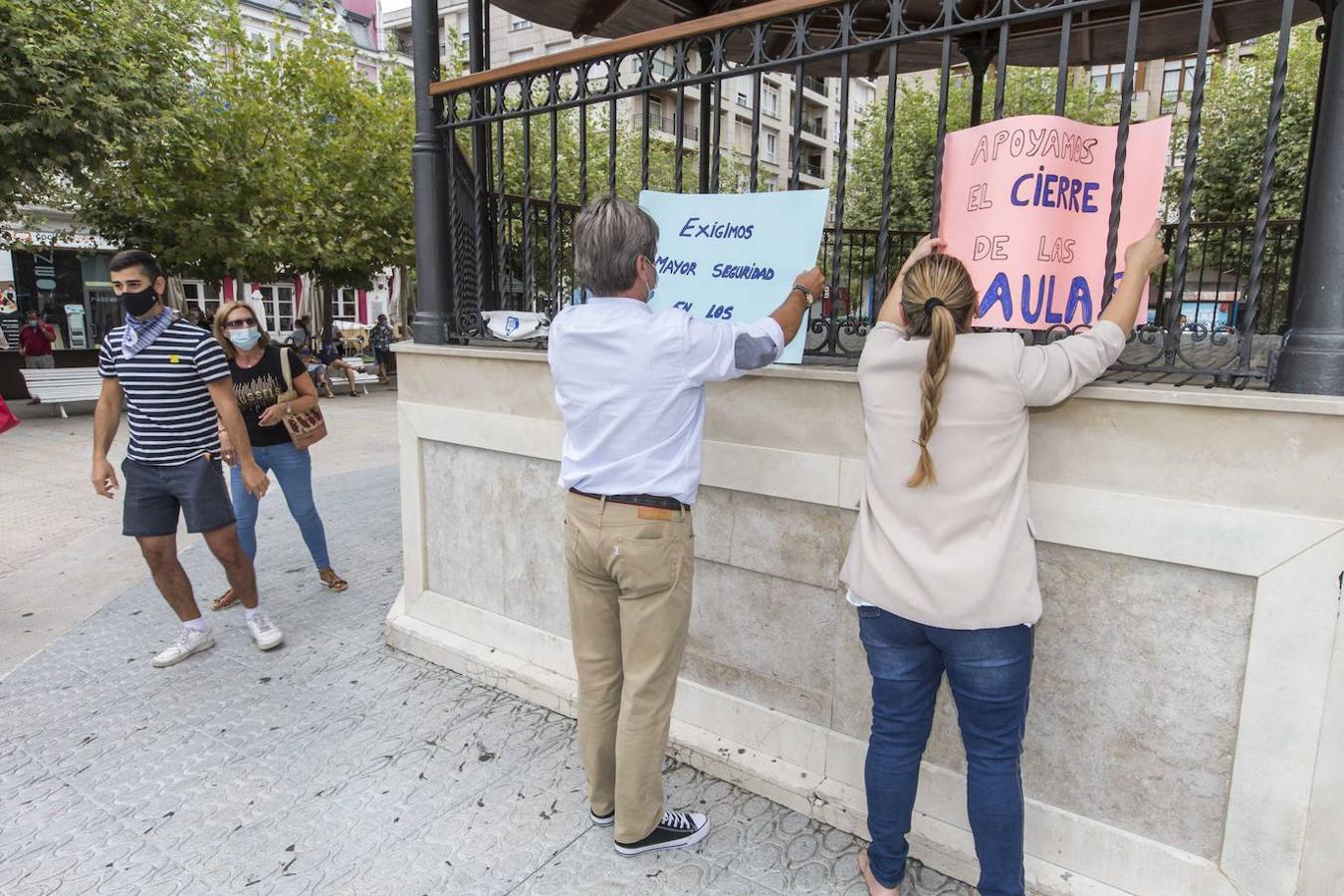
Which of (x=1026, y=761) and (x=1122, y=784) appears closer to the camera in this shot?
(x=1122, y=784)

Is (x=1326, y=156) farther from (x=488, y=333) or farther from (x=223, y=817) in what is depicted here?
(x=223, y=817)

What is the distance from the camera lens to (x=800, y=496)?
116 inches

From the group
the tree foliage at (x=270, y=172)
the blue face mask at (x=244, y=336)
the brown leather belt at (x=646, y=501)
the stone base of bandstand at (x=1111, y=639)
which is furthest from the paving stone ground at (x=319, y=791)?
the tree foliage at (x=270, y=172)

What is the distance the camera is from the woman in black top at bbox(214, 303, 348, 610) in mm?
4870

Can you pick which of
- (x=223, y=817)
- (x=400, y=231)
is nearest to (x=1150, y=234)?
(x=223, y=817)

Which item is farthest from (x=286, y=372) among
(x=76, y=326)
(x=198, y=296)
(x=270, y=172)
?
(x=198, y=296)

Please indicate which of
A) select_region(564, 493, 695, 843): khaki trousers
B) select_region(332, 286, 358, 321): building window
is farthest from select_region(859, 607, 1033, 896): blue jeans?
select_region(332, 286, 358, 321): building window

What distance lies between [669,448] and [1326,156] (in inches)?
76.7

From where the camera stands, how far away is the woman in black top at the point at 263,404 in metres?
4.87

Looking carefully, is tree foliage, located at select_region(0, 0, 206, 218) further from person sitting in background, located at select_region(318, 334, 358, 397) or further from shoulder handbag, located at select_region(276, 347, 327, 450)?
shoulder handbag, located at select_region(276, 347, 327, 450)

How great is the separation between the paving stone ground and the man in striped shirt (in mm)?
558

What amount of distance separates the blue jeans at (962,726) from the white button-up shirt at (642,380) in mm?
Answer: 783

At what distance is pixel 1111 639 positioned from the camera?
2.44 metres

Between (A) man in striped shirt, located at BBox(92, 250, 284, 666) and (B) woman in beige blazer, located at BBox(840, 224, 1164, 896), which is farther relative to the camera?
(A) man in striped shirt, located at BBox(92, 250, 284, 666)
